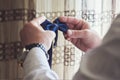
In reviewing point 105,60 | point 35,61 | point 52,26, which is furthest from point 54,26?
point 105,60

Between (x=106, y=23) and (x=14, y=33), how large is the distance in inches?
21.0

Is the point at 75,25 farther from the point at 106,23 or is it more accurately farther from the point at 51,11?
the point at 106,23

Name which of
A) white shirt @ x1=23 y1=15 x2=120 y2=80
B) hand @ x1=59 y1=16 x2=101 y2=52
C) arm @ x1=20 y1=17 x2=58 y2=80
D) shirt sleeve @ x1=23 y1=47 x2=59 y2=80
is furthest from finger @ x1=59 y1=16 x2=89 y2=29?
white shirt @ x1=23 y1=15 x2=120 y2=80

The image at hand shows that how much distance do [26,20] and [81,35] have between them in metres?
0.27

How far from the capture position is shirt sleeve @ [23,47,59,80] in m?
0.56

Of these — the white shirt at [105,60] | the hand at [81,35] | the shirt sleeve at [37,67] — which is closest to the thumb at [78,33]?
the hand at [81,35]

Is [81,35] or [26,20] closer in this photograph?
[81,35]

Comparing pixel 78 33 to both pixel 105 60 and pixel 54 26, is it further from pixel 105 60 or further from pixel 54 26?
pixel 105 60

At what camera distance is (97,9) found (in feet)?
4.10

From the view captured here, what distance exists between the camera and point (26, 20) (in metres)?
1.00

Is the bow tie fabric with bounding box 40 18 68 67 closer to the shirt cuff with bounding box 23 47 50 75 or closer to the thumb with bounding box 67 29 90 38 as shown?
the thumb with bounding box 67 29 90 38

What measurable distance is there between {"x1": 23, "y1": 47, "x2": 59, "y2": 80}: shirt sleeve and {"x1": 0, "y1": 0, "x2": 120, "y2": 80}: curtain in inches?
14.5

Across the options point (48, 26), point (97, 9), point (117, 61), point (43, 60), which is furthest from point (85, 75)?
point (97, 9)

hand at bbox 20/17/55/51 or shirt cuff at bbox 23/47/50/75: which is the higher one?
hand at bbox 20/17/55/51
